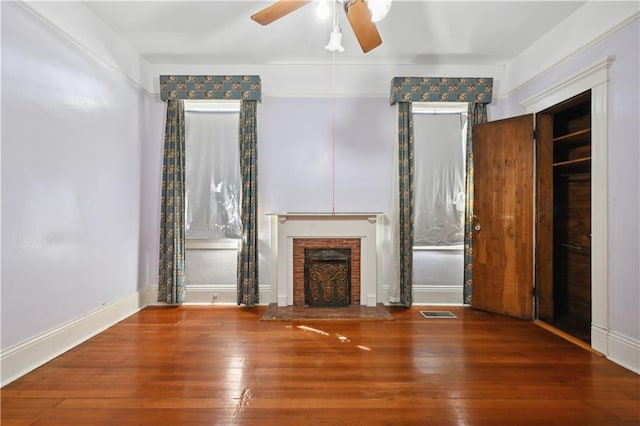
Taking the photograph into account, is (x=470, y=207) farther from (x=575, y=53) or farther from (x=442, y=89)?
(x=575, y=53)

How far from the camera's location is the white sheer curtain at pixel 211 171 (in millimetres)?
3982

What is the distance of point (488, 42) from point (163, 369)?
4167 millimetres

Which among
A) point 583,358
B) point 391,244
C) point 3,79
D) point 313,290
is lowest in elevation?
point 583,358

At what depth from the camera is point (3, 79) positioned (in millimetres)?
2115

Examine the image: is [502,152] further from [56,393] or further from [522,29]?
[56,393]

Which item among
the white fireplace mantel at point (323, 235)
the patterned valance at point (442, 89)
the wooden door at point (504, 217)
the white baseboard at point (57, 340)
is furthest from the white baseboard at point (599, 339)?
the white baseboard at point (57, 340)

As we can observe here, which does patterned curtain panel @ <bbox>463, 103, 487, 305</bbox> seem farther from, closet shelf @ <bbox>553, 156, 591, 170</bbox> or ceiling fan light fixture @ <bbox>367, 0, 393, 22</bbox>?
ceiling fan light fixture @ <bbox>367, 0, 393, 22</bbox>

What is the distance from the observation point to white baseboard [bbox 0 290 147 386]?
7.17ft

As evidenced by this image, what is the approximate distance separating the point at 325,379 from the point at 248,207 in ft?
7.14

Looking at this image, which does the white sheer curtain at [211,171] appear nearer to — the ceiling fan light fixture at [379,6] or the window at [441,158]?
the window at [441,158]

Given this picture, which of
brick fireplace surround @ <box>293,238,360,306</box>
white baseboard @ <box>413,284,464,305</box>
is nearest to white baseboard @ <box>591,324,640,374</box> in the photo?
white baseboard @ <box>413,284,464,305</box>

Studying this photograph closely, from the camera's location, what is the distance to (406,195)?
3.87m

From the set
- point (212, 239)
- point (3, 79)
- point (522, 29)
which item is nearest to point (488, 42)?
point (522, 29)

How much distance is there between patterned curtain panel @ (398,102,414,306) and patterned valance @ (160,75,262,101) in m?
1.74
